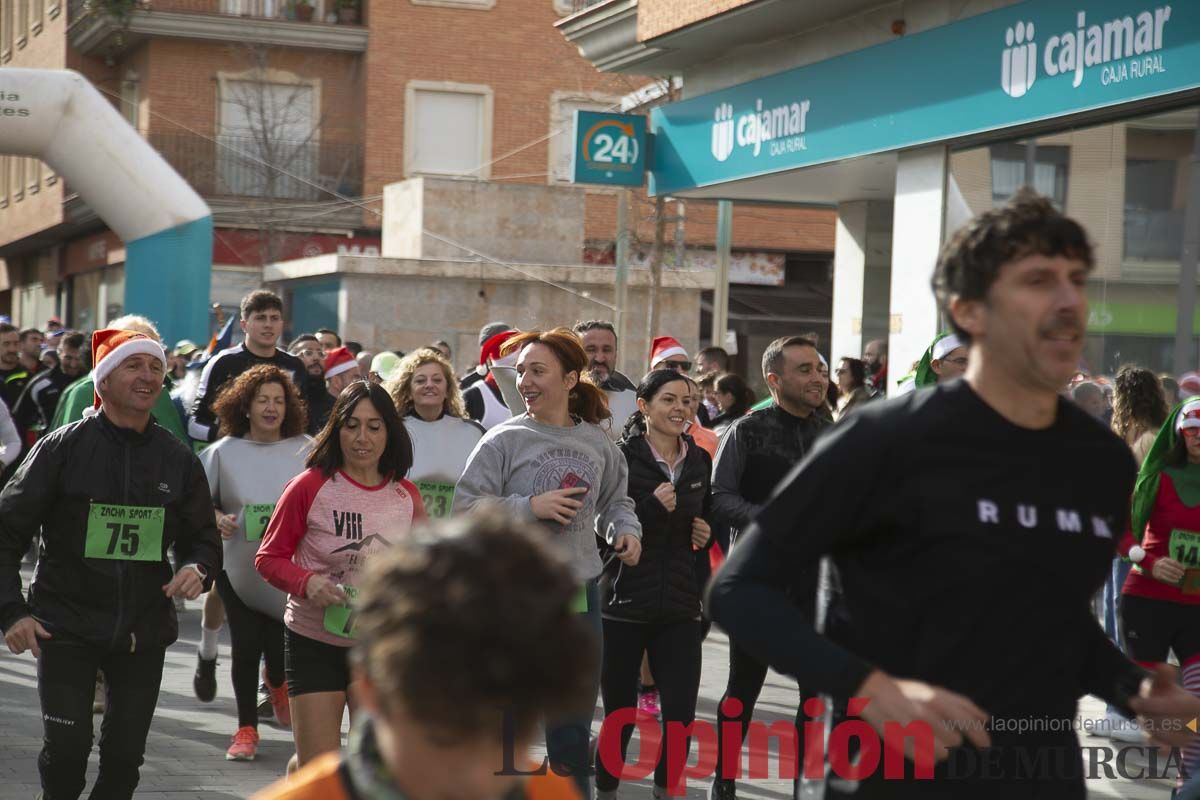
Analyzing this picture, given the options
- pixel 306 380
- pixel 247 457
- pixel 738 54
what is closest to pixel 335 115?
pixel 738 54

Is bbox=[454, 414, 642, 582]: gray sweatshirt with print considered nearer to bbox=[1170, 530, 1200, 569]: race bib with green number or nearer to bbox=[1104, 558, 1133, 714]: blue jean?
bbox=[1170, 530, 1200, 569]: race bib with green number

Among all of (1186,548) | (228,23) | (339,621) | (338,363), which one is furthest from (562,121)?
(339,621)

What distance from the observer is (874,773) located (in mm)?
3211

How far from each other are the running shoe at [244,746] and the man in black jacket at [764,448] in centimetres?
226

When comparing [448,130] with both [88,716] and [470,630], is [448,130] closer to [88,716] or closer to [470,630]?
[88,716]

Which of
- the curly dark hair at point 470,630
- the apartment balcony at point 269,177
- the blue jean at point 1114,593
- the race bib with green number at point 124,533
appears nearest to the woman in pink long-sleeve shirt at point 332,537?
the race bib with green number at point 124,533

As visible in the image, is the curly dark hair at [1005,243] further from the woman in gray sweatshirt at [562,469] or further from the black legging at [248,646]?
the black legging at [248,646]

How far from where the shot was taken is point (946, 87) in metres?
13.8

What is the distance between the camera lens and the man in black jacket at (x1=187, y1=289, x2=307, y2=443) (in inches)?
417

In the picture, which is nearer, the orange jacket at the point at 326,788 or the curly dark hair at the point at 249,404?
the orange jacket at the point at 326,788

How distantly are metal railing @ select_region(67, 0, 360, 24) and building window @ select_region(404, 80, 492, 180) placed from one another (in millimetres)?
2210

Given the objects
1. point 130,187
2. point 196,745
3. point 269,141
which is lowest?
point 196,745

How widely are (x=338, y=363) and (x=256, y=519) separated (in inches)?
170

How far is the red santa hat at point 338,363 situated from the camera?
40.6 feet
